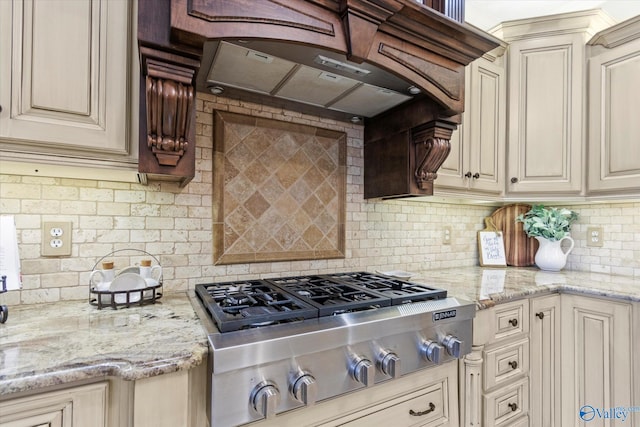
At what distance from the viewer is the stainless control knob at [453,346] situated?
3.88ft

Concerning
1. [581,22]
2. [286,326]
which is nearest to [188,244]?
[286,326]

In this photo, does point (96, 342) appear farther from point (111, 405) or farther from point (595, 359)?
point (595, 359)

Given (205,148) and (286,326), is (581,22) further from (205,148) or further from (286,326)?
(286,326)

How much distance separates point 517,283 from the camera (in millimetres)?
1743

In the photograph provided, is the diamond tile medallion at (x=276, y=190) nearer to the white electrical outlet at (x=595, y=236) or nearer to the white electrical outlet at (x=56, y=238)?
the white electrical outlet at (x=56, y=238)

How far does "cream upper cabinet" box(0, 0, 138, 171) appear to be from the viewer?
0.88 metres

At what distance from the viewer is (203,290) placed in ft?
4.11

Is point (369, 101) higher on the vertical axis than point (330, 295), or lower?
higher

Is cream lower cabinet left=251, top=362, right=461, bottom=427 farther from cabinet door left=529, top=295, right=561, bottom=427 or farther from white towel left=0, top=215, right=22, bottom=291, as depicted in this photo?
white towel left=0, top=215, right=22, bottom=291

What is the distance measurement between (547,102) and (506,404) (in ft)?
5.67

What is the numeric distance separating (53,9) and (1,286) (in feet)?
2.62

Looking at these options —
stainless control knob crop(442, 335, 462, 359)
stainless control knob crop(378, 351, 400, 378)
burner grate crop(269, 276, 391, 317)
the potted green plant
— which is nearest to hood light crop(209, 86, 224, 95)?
burner grate crop(269, 276, 391, 317)

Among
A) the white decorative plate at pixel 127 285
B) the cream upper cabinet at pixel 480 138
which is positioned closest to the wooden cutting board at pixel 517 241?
the cream upper cabinet at pixel 480 138

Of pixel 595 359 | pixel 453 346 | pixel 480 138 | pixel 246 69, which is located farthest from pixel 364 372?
pixel 480 138
